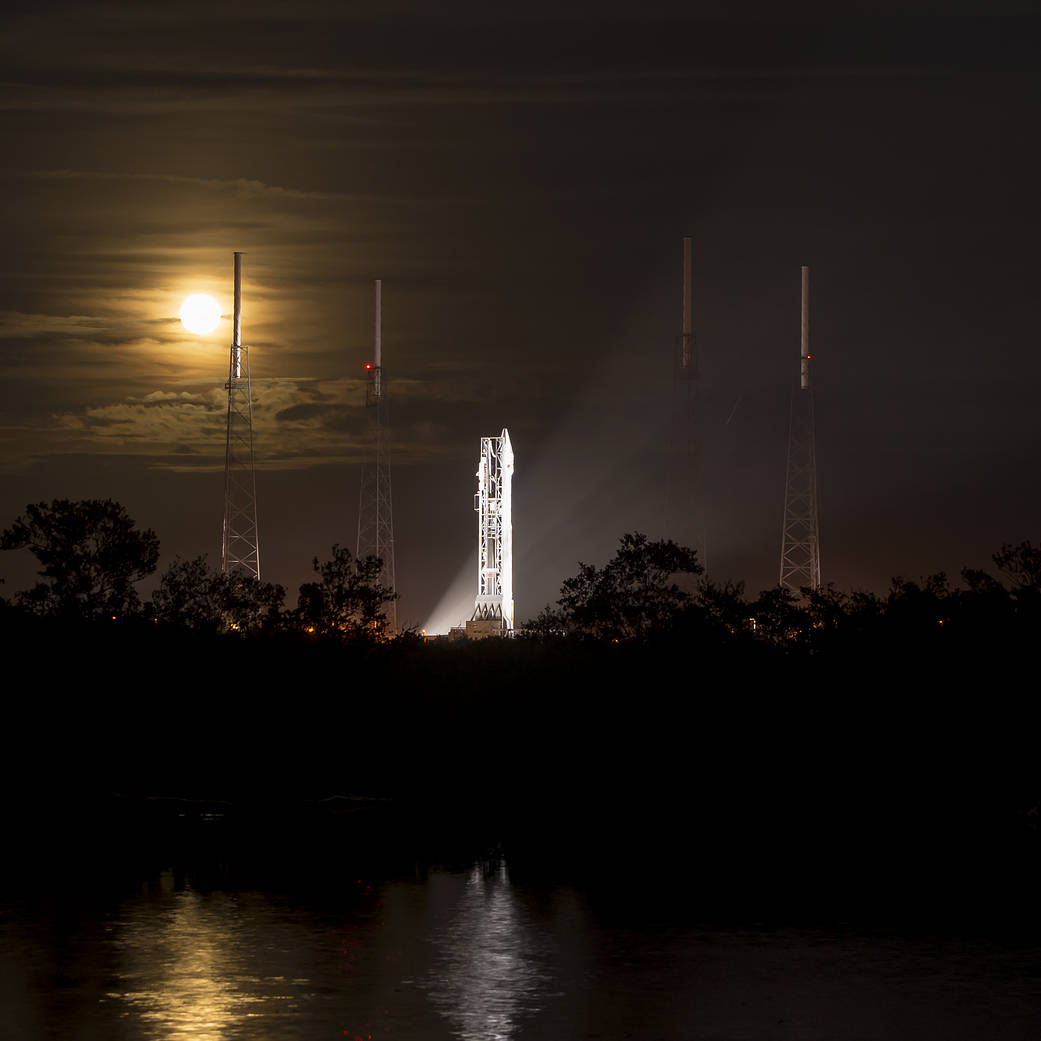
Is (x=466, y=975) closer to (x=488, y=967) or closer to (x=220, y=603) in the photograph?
(x=488, y=967)

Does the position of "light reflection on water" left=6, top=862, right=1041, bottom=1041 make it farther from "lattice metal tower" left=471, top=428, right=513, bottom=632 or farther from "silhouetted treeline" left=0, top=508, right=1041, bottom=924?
"lattice metal tower" left=471, top=428, right=513, bottom=632

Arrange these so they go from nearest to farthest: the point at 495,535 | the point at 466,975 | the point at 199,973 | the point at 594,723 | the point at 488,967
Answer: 1. the point at 199,973
2. the point at 466,975
3. the point at 488,967
4. the point at 594,723
5. the point at 495,535

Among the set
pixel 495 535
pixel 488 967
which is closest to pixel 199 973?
pixel 488 967

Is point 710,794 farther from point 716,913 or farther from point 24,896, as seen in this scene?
point 24,896

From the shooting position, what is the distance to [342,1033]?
16312 mm

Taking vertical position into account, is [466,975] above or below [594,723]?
below

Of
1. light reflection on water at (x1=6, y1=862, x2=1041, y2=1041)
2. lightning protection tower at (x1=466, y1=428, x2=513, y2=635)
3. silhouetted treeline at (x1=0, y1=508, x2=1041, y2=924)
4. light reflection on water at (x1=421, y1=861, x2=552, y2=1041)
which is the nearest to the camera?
light reflection on water at (x1=6, y1=862, x2=1041, y2=1041)

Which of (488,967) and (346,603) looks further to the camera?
(346,603)

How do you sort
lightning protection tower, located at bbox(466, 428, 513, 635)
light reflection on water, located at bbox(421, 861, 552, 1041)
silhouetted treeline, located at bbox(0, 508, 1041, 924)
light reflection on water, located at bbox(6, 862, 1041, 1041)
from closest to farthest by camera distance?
1. light reflection on water, located at bbox(6, 862, 1041, 1041)
2. light reflection on water, located at bbox(421, 861, 552, 1041)
3. silhouetted treeline, located at bbox(0, 508, 1041, 924)
4. lightning protection tower, located at bbox(466, 428, 513, 635)

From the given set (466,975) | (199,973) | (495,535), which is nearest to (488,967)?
(466,975)

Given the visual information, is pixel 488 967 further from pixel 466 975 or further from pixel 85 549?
pixel 85 549

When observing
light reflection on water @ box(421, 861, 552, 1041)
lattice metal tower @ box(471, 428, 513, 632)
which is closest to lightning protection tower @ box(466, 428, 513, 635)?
lattice metal tower @ box(471, 428, 513, 632)

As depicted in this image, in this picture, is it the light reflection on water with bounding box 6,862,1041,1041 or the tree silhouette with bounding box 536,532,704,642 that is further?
the tree silhouette with bounding box 536,532,704,642

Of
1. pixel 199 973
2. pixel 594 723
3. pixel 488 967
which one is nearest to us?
pixel 199 973
